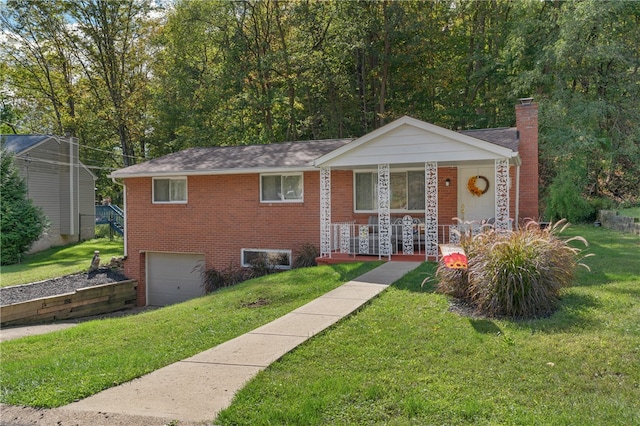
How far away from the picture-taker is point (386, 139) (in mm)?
12250

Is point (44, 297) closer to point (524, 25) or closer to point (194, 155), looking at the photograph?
point (194, 155)

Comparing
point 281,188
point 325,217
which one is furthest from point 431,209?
point 281,188

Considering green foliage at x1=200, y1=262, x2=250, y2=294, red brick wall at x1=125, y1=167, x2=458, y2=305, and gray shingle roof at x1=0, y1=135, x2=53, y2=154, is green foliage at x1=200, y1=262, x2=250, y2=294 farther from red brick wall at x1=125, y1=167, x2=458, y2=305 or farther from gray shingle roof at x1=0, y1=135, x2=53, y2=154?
gray shingle roof at x1=0, y1=135, x2=53, y2=154

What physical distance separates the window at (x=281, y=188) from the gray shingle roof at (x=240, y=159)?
56 cm

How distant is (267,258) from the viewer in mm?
15156

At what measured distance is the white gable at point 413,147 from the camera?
37.4 ft

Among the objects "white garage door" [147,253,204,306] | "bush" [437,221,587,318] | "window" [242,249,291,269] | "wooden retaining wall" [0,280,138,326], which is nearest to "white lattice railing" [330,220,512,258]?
"window" [242,249,291,269]

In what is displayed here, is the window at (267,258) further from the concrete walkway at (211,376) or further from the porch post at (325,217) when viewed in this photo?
the concrete walkway at (211,376)

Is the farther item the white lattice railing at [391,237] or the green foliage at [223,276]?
the green foliage at [223,276]

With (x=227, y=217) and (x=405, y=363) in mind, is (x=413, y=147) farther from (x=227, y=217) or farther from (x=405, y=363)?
(x=405, y=363)

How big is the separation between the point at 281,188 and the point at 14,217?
1374 cm

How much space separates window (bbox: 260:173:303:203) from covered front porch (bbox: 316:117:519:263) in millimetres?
1096

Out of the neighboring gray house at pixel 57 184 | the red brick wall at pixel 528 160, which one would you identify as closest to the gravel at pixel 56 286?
the neighboring gray house at pixel 57 184

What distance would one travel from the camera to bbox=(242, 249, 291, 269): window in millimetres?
14806
